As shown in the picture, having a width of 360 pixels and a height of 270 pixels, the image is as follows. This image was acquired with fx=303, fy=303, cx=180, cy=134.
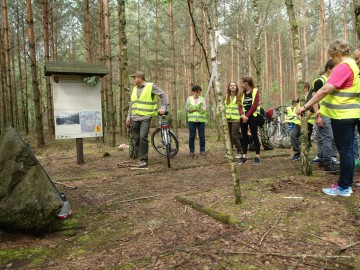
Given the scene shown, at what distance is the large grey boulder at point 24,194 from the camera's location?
303cm

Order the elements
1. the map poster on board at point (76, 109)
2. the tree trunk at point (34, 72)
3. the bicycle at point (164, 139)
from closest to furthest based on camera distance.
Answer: the map poster on board at point (76, 109), the bicycle at point (164, 139), the tree trunk at point (34, 72)

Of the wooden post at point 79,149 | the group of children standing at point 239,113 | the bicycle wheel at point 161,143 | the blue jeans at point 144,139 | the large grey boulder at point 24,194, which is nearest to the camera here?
the large grey boulder at point 24,194

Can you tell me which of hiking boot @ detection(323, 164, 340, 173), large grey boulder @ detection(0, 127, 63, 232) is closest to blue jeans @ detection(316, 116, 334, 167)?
hiking boot @ detection(323, 164, 340, 173)

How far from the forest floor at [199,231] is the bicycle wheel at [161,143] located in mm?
2700

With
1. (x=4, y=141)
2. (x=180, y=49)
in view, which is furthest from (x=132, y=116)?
(x=180, y=49)

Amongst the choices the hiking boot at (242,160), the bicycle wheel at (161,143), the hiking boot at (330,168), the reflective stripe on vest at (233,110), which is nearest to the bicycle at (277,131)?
the reflective stripe on vest at (233,110)

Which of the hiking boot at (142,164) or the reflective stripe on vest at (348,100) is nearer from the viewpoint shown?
the reflective stripe on vest at (348,100)

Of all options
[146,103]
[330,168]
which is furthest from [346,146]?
[146,103]

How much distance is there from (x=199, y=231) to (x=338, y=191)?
1.96 m

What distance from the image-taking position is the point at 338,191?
148 inches

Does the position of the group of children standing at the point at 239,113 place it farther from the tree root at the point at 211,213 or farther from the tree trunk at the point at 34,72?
the tree trunk at the point at 34,72

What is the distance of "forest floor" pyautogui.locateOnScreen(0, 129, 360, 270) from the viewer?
233cm

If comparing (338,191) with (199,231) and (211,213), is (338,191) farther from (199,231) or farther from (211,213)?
(199,231)

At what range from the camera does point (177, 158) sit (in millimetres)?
8148
